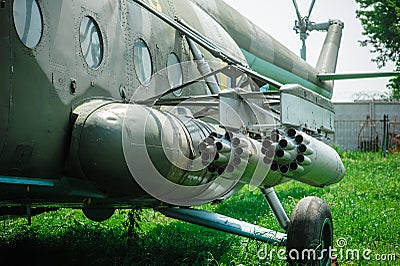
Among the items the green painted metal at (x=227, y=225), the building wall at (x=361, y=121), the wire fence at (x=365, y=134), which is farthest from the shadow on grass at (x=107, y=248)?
the building wall at (x=361, y=121)

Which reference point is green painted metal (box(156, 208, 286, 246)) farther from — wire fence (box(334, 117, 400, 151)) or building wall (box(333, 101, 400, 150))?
building wall (box(333, 101, 400, 150))

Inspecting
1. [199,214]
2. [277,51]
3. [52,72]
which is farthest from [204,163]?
[277,51]

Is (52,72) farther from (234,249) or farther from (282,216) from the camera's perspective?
(282,216)

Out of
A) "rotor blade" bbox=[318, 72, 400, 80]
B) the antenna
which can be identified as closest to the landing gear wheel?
"rotor blade" bbox=[318, 72, 400, 80]

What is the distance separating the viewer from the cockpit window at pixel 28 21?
3.19 meters

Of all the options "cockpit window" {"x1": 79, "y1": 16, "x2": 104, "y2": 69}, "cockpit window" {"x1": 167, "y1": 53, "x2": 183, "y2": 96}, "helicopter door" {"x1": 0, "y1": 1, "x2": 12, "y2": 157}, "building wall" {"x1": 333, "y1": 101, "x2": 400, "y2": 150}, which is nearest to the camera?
"helicopter door" {"x1": 0, "y1": 1, "x2": 12, "y2": 157}

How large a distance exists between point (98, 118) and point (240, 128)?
129 cm

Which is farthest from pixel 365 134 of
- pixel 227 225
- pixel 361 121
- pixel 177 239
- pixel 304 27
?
pixel 227 225

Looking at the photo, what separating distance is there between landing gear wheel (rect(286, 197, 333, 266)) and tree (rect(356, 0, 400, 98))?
21434 millimetres

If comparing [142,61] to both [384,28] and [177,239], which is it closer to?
[177,239]

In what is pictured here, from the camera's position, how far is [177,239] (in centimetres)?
579

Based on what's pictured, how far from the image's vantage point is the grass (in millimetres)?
5012

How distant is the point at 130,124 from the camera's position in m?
3.41

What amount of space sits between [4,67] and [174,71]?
90.8 inches
